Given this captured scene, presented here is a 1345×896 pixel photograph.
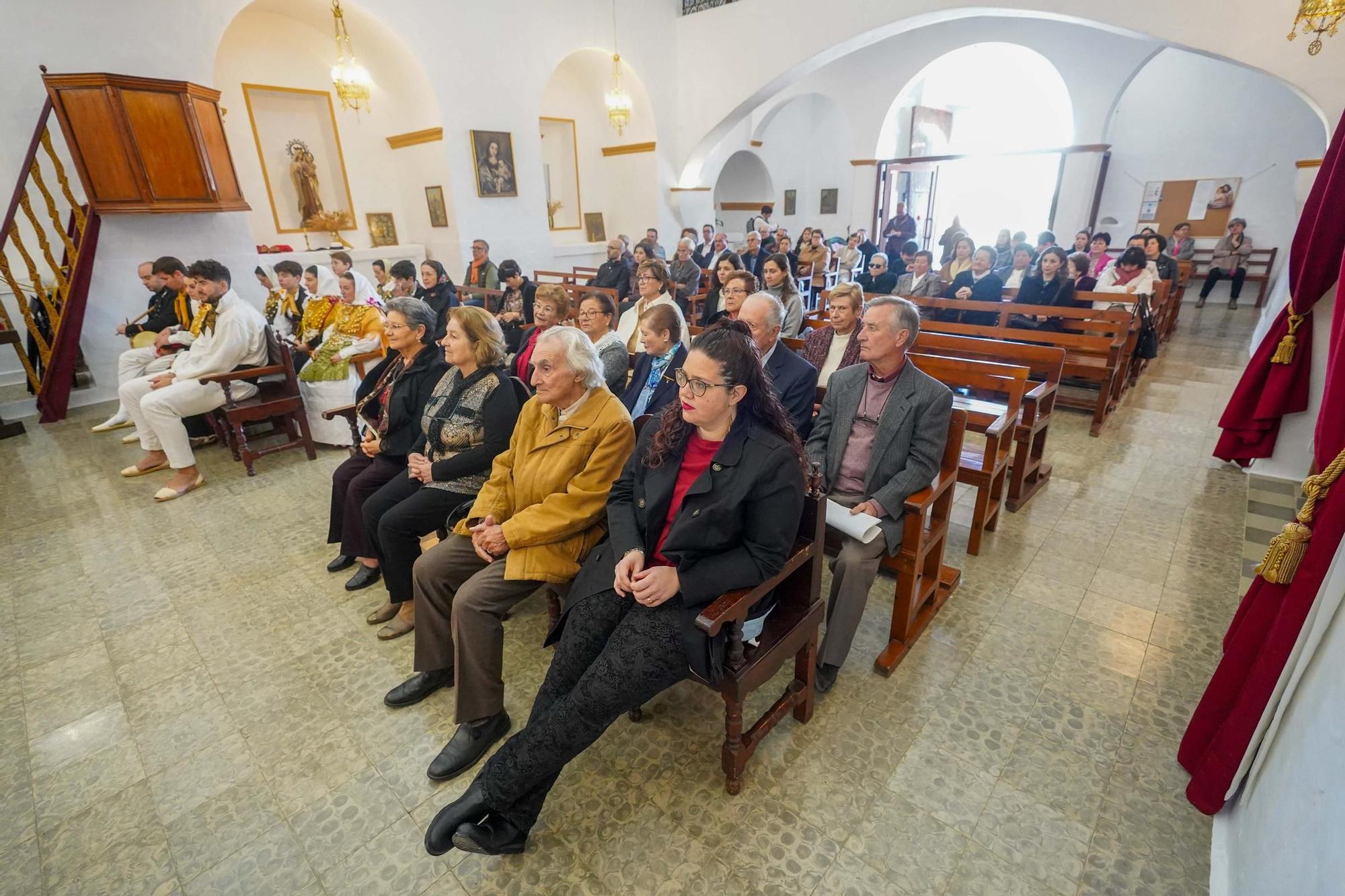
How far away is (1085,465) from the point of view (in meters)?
3.78

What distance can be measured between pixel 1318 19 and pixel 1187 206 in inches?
228

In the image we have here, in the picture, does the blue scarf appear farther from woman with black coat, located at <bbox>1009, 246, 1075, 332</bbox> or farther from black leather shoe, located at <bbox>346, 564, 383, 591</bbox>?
woman with black coat, located at <bbox>1009, 246, 1075, 332</bbox>

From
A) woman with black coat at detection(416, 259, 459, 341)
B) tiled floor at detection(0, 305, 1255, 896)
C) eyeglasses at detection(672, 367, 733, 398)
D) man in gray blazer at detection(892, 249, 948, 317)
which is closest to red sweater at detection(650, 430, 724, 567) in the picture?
eyeglasses at detection(672, 367, 733, 398)

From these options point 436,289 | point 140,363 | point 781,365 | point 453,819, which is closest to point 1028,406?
point 781,365

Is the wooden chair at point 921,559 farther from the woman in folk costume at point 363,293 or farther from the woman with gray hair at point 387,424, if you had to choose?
the woman in folk costume at point 363,293

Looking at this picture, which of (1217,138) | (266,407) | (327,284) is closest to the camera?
(266,407)

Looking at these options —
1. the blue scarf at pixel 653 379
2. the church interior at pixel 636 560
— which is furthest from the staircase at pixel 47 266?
the blue scarf at pixel 653 379

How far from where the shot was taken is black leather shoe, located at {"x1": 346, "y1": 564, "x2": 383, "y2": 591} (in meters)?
2.78

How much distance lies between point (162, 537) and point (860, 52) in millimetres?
12061

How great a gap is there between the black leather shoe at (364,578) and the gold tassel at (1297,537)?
3.08 metres

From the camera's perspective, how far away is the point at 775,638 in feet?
5.70

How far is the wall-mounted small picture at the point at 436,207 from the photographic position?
25.9 ft

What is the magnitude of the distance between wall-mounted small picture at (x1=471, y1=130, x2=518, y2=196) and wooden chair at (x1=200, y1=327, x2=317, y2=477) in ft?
15.2

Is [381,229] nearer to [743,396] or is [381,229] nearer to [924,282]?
[924,282]
